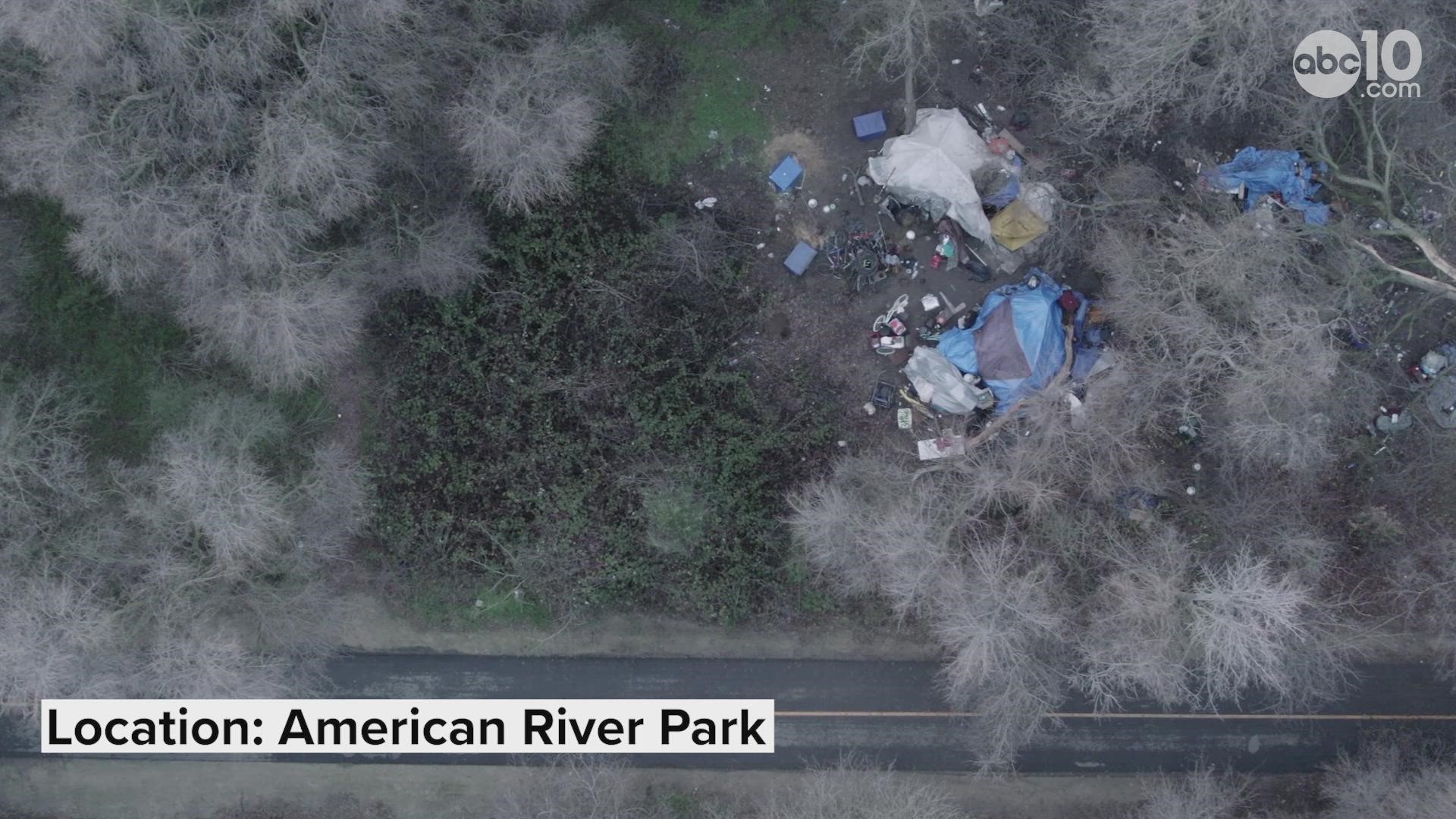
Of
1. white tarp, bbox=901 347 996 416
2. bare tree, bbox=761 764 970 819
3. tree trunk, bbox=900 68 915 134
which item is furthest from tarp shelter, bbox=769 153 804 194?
bare tree, bbox=761 764 970 819

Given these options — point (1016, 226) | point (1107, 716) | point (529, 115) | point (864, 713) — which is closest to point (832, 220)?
point (1016, 226)

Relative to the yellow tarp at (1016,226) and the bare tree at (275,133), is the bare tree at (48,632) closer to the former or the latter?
the bare tree at (275,133)

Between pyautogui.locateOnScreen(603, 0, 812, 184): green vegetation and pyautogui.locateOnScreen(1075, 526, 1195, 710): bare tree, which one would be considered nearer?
pyautogui.locateOnScreen(1075, 526, 1195, 710): bare tree

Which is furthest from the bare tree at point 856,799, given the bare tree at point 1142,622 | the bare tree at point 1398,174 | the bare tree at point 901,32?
the bare tree at point 1398,174

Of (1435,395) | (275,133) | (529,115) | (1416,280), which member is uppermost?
(529,115)

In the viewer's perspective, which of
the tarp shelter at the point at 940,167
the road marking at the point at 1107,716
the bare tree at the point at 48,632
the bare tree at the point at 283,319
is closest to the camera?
the bare tree at the point at 48,632

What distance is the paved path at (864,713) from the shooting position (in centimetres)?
1722

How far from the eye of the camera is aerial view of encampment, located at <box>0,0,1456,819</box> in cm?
1574

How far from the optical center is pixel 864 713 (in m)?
17.3

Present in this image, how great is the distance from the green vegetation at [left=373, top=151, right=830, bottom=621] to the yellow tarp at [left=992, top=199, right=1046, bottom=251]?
15.6ft

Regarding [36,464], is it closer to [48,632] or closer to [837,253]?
[48,632]

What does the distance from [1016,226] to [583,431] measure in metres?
8.84

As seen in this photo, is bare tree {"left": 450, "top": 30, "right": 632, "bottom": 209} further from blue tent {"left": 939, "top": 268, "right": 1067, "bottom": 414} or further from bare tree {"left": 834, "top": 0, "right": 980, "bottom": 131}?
blue tent {"left": 939, "top": 268, "right": 1067, "bottom": 414}

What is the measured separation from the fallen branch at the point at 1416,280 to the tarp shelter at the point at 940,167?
21.0 ft
